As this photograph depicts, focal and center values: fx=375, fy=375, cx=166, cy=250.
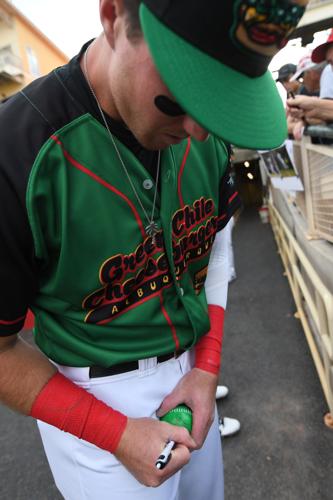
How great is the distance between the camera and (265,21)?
66 cm

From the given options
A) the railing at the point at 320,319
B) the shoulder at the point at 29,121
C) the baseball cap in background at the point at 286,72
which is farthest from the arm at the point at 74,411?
the baseball cap in background at the point at 286,72

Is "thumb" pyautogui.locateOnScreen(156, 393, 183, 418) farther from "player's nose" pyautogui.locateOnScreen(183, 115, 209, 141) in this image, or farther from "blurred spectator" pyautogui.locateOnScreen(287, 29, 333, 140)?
"blurred spectator" pyautogui.locateOnScreen(287, 29, 333, 140)

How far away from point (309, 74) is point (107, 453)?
149 inches

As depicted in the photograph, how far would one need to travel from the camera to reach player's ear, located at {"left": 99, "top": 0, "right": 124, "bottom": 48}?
72cm

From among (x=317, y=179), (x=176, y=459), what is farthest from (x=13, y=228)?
(x=317, y=179)

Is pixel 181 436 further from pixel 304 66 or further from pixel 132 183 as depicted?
pixel 304 66

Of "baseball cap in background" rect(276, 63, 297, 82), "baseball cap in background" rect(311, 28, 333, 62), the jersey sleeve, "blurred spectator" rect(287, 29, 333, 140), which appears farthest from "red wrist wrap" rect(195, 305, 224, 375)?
"baseball cap in background" rect(276, 63, 297, 82)

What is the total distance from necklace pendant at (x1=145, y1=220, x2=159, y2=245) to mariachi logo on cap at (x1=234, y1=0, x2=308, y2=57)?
515 millimetres

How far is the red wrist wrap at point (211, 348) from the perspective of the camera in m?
1.33

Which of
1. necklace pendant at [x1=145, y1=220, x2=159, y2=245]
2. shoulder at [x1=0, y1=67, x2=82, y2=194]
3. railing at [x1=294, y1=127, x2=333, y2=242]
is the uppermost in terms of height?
shoulder at [x1=0, y1=67, x2=82, y2=194]

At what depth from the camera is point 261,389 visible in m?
3.24

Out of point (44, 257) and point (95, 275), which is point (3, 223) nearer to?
point (44, 257)

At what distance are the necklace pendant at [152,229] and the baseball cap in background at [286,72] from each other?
3.45m

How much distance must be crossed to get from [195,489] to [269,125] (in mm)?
1274
